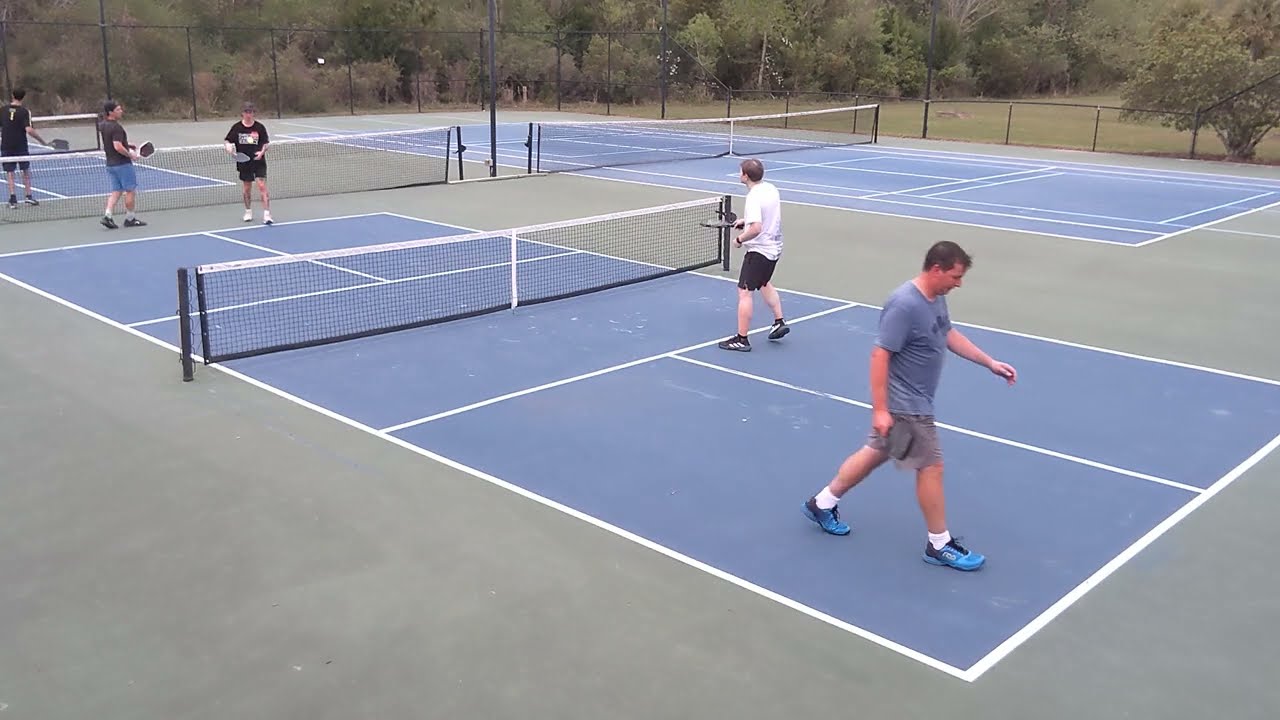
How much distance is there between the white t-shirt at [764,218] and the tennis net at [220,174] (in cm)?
1060

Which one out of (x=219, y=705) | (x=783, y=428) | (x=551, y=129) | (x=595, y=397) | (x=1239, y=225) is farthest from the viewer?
(x=551, y=129)

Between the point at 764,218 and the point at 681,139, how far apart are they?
23269 millimetres

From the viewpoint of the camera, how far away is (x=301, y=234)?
53.1ft

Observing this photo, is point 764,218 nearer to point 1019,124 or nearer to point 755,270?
point 755,270

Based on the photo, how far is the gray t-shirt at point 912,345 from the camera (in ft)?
19.4

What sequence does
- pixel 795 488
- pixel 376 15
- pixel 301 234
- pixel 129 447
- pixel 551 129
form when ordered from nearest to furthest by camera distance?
pixel 795 488 < pixel 129 447 < pixel 301 234 < pixel 551 129 < pixel 376 15

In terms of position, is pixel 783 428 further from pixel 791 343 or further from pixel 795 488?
pixel 791 343

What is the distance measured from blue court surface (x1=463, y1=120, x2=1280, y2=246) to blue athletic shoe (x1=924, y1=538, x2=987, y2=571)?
12.3 meters

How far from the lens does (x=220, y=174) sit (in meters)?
23.1

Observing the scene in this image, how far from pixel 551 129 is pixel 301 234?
21001 mm

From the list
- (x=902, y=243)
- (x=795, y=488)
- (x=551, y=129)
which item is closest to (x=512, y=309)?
(x=795, y=488)

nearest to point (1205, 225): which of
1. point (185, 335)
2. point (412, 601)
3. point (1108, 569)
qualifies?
point (1108, 569)

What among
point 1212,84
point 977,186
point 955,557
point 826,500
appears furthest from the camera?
point 1212,84

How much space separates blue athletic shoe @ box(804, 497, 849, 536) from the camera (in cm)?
659
